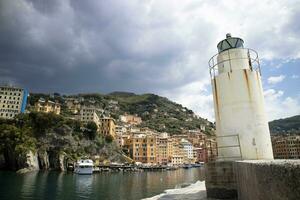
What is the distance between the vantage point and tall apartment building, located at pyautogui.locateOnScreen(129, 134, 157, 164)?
306ft

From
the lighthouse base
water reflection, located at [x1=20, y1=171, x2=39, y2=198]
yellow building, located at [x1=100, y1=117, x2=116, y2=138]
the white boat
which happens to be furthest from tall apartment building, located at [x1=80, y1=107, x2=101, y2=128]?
the lighthouse base

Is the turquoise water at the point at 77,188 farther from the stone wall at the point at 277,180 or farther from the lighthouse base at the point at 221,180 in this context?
the stone wall at the point at 277,180

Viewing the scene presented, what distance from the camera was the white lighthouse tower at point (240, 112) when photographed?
10445mm

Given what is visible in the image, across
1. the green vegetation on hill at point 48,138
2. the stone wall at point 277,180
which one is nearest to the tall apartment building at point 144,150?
the green vegetation on hill at point 48,138

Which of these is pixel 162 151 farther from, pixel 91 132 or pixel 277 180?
pixel 277 180

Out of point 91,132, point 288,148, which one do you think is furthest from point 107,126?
point 288,148

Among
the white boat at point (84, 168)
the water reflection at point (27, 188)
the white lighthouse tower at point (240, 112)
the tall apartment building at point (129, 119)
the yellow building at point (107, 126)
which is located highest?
the tall apartment building at point (129, 119)

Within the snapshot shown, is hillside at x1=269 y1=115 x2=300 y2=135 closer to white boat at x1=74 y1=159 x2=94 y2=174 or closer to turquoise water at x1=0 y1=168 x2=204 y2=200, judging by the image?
white boat at x1=74 y1=159 x2=94 y2=174

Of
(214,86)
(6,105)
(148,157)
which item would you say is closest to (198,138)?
(148,157)

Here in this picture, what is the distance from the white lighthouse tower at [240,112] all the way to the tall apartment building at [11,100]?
102 metres

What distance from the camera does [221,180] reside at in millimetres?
9938

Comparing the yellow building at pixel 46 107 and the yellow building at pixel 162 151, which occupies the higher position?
the yellow building at pixel 46 107

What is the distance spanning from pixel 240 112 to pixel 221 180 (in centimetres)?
309

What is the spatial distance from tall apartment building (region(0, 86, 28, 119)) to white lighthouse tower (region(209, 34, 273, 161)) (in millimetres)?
101867
